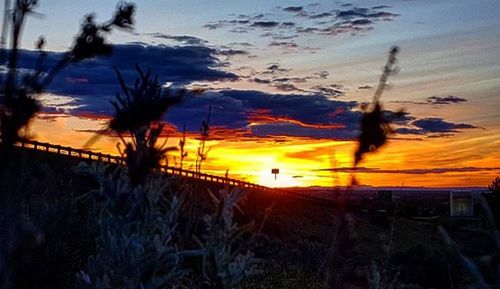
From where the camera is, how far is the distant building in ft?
257

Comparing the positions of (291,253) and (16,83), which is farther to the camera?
(291,253)

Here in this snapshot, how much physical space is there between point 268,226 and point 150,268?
177 feet

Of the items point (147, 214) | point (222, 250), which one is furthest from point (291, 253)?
point (222, 250)

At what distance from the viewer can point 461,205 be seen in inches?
3182

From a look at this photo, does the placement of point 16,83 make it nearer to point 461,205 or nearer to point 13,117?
point 13,117

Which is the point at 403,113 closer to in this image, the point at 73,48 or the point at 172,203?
the point at 73,48

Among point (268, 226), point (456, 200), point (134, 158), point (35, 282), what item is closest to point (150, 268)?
point (134, 158)

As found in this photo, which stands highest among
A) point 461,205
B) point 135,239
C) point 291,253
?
point 135,239

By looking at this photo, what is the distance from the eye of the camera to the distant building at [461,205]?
78.2 m

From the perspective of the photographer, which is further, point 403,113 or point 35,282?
point 35,282

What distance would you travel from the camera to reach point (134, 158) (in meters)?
3.36

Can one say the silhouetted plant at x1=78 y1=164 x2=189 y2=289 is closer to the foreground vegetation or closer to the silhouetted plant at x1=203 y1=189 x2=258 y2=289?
the foreground vegetation

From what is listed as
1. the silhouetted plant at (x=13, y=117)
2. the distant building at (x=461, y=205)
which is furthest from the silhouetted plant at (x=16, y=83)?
the distant building at (x=461, y=205)

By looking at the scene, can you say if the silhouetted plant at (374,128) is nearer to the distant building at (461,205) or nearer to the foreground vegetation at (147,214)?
the foreground vegetation at (147,214)
